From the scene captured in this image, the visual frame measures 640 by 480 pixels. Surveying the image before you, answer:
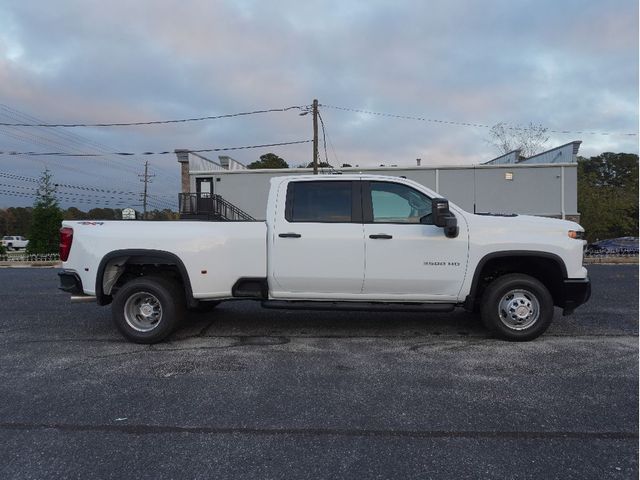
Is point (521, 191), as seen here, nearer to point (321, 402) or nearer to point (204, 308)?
point (204, 308)

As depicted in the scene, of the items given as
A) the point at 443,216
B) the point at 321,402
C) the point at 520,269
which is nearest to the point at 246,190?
the point at 520,269

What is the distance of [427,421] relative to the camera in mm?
3537

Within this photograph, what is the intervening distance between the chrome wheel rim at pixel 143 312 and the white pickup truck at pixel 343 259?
1cm

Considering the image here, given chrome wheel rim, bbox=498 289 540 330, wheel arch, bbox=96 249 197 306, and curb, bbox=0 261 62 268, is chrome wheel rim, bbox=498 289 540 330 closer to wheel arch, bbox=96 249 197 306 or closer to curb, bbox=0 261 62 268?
wheel arch, bbox=96 249 197 306

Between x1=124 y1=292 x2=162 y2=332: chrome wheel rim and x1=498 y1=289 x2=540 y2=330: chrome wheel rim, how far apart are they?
13.2ft

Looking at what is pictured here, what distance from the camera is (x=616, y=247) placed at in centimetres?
2616

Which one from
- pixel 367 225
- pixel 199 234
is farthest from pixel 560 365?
pixel 199 234

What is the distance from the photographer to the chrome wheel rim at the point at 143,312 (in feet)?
18.5

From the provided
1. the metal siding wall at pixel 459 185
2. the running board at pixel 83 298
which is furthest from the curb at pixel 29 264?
the metal siding wall at pixel 459 185

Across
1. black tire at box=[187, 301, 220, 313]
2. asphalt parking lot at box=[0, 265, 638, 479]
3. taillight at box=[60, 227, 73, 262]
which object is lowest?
asphalt parking lot at box=[0, 265, 638, 479]

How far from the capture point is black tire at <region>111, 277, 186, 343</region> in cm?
555

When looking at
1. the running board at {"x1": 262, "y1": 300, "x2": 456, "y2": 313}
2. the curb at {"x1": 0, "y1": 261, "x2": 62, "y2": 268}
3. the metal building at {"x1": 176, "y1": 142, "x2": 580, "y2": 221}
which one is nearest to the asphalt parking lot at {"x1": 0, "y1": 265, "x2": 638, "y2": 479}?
the running board at {"x1": 262, "y1": 300, "x2": 456, "y2": 313}

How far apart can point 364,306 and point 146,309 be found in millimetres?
2588

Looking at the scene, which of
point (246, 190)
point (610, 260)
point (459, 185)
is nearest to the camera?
point (610, 260)
